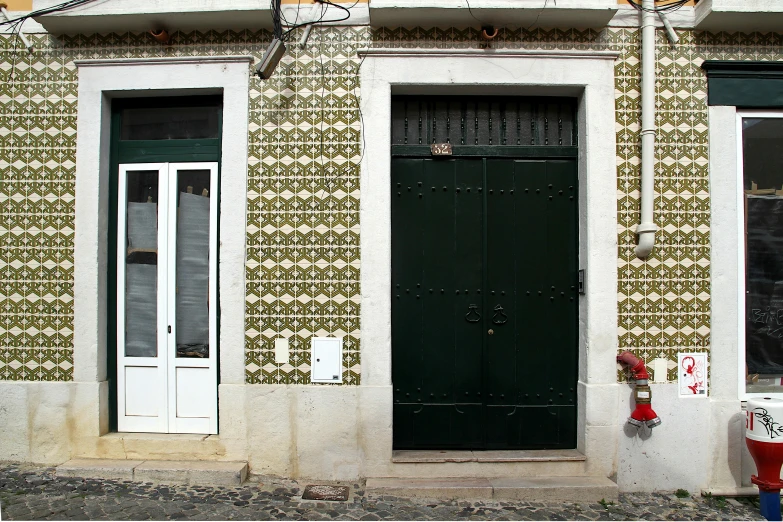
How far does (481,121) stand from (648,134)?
1.43m

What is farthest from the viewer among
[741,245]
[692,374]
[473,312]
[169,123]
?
[169,123]

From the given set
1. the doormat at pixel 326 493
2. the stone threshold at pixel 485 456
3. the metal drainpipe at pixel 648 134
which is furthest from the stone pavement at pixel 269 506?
the metal drainpipe at pixel 648 134

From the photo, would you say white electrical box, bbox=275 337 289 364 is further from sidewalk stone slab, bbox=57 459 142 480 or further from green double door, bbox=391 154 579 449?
sidewalk stone slab, bbox=57 459 142 480

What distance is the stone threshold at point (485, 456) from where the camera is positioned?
461 cm

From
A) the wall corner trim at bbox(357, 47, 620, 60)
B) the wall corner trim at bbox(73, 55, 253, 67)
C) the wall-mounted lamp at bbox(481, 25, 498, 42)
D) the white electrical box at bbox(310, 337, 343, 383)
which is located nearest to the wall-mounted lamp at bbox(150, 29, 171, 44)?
the wall corner trim at bbox(73, 55, 253, 67)

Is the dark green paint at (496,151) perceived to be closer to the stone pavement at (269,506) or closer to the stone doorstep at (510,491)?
the stone doorstep at (510,491)

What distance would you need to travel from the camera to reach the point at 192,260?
496 centimetres

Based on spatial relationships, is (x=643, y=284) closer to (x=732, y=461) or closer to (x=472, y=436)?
(x=732, y=461)

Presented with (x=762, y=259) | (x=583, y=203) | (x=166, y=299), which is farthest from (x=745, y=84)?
(x=166, y=299)

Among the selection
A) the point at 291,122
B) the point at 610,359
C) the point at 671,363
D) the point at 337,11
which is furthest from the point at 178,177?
the point at 671,363

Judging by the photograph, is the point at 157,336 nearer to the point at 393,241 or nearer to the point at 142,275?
the point at 142,275

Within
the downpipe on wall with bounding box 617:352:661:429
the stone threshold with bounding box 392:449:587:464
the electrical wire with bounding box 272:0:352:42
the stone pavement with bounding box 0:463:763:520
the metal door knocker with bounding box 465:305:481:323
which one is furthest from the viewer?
the metal door knocker with bounding box 465:305:481:323

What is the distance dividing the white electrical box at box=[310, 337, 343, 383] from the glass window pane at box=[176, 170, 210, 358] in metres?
1.09

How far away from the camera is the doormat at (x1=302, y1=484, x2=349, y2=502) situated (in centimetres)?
433
